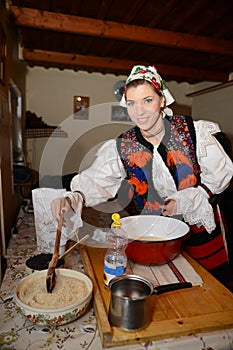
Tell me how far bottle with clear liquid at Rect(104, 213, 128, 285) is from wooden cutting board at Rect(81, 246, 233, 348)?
54 mm

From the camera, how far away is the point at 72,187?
3.37 feet

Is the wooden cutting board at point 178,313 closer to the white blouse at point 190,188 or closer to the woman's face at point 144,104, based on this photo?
the white blouse at point 190,188

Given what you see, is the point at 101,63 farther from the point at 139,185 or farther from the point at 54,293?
the point at 54,293

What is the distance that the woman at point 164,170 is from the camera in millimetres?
939

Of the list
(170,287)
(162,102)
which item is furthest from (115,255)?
(162,102)

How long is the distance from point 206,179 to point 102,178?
0.40m

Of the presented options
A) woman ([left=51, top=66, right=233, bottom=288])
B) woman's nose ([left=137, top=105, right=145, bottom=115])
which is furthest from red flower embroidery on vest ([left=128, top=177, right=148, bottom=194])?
woman's nose ([left=137, top=105, right=145, bottom=115])

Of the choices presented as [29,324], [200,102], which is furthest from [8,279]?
[200,102]

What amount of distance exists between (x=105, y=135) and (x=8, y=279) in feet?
11.3

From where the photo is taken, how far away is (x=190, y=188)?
0.96 metres

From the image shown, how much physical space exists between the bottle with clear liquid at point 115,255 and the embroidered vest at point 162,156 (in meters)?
0.31

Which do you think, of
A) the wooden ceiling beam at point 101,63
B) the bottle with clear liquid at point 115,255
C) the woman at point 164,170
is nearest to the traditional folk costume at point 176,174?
the woman at point 164,170

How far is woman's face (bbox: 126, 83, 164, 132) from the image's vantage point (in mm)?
922

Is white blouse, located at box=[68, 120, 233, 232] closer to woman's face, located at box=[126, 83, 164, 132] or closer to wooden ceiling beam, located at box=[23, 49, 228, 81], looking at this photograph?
woman's face, located at box=[126, 83, 164, 132]
